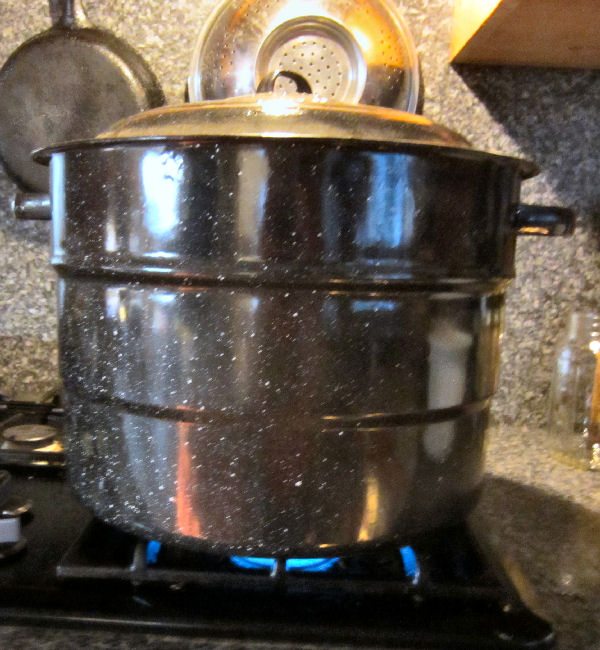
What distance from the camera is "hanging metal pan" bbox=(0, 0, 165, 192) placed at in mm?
883

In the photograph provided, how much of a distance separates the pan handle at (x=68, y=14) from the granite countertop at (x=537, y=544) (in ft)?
2.61

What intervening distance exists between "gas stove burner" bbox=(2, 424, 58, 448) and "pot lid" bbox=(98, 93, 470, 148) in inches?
15.1

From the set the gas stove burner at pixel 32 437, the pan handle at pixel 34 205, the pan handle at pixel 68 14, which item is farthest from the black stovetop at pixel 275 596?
the pan handle at pixel 68 14

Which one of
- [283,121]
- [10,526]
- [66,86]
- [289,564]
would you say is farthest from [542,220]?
[66,86]

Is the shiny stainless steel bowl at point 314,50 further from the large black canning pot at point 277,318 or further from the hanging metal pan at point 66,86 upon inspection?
the large black canning pot at point 277,318

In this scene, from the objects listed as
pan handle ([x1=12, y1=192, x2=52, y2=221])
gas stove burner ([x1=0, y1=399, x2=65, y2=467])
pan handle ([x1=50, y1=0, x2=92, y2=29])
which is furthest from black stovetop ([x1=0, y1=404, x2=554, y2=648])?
pan handle ([x1=50, y1=0, x2=92, y2=29])

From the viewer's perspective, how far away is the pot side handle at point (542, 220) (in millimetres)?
503

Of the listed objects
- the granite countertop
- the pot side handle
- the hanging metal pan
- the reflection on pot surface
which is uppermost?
the hanging metal pan

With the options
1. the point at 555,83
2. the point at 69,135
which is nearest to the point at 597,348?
the point at 555,83

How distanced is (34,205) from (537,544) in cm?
56

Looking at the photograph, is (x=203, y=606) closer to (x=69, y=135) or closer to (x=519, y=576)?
(x=519, y=576)

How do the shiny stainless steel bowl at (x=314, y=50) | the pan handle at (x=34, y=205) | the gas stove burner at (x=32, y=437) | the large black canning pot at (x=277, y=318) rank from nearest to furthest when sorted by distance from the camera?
the large black canning pot at (x=277, y=318)
the pan handle at (x=34, y=205)
the gas stove burner at (x=32, y=437)
the shiny stainless steel bowl at (x=314, y=50)

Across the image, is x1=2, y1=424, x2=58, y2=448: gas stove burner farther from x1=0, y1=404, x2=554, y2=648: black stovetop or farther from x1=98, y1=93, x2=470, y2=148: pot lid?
x1=98, y1=93, x2=470, y2=148: pot lid

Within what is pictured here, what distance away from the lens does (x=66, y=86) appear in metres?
0.90
